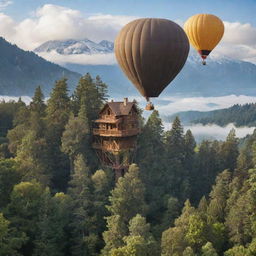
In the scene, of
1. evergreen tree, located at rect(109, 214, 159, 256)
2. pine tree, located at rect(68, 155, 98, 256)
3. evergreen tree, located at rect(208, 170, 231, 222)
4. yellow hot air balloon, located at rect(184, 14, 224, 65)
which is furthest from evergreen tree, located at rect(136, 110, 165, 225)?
yellow hot air balloon, located at rect(184, 14, 224, 65)

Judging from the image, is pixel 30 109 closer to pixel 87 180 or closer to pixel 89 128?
pixel 89 128

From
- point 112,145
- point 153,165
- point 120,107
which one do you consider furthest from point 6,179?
point 153,165

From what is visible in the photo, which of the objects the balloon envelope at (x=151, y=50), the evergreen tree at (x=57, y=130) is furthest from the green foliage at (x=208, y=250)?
the evergreen tree at (x=57, y=130)

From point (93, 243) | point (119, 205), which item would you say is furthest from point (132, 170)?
point (93, 243)

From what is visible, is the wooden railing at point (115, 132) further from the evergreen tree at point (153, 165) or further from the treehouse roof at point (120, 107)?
the evergreen tree at point (153, 165)

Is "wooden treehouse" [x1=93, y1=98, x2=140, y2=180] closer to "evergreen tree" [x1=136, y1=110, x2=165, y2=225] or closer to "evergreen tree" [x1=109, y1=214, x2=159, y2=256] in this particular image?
"evergreen tree" [x1=136, y1=110, x2=165, y2=225]
